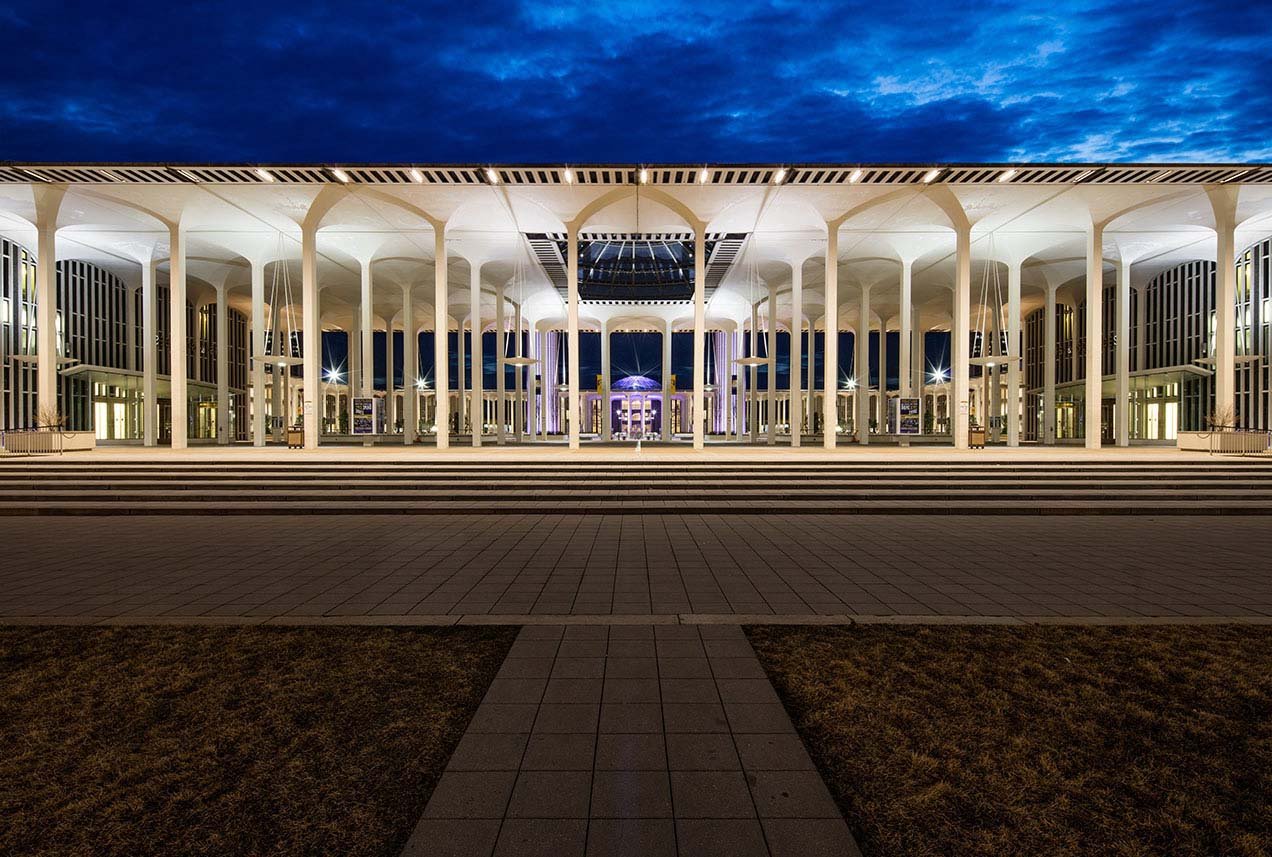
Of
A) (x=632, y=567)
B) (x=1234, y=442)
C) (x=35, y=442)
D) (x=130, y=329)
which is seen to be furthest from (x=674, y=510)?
(x=130, y=329)

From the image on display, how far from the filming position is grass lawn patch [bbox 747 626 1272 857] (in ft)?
7.80

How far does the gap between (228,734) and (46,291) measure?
Result: 25150mm

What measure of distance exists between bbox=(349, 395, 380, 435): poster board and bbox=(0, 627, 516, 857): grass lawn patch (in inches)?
796

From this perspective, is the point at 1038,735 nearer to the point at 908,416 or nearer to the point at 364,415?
the point at 908,416

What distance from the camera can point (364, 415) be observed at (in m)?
24.2

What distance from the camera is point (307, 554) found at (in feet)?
24.5

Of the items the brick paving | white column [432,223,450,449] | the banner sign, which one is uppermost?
white column [432,223,450,449]

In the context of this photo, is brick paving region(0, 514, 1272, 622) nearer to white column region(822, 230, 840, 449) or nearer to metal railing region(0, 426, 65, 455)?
white column region(822, 230, 840, 449)

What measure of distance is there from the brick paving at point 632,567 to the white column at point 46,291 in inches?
562

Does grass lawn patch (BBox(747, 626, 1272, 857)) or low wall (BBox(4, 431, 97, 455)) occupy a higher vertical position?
low wall (BBox(4, 431, 97, 455))

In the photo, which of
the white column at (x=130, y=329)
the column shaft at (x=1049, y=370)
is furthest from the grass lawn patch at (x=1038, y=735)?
the white column at (x=130, y=329)

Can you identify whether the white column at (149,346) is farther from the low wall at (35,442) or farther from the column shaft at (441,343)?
the column shaft at (441,343)

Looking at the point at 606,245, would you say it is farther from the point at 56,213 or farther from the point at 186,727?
the point at 186,727

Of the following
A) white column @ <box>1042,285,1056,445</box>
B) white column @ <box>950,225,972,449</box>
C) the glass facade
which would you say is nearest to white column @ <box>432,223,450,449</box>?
the glass facade
